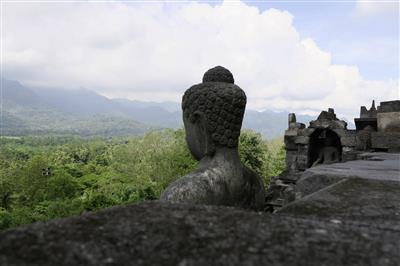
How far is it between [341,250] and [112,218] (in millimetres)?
897

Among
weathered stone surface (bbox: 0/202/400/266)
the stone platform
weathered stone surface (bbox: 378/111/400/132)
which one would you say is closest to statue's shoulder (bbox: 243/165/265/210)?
the stone platform

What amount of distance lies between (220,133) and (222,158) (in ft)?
0.79

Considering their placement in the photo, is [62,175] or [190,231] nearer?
[190,231]

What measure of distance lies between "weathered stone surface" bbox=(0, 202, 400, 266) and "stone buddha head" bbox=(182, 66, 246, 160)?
6.98 ft

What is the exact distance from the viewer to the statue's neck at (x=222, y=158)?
381cm

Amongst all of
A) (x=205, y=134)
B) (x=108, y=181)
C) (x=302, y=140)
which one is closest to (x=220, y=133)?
(x=205, y=134)

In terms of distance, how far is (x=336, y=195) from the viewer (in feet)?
9.12

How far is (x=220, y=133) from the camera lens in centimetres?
388

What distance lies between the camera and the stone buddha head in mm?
3844

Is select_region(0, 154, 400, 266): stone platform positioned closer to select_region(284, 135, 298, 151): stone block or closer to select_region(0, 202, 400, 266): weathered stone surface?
select_region(0, 202, 400, 266): weathered stone surface

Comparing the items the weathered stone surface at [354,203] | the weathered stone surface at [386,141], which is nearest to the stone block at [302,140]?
the weathered stone surface at [386,141]

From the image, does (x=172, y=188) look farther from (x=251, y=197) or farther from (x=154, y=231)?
(x=154, y=231)

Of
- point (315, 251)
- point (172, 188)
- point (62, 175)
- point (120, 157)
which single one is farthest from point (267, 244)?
point (120, 157)

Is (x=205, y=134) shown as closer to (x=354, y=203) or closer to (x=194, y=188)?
(x=194, y=188)
